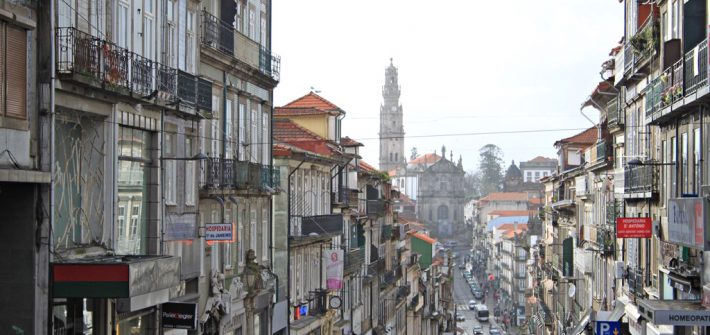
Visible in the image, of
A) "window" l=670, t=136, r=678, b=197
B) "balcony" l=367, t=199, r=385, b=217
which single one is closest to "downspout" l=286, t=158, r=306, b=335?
"window" l=670, t=136, r=678, b=197

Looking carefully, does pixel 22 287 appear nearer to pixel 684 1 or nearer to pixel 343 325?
pixel 684 1

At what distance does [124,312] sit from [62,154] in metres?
3.22

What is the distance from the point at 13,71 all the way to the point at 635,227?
1639 centimetres

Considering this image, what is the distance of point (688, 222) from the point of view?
1970cm

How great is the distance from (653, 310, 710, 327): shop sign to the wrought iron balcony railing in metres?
9.63

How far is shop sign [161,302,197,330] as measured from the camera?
2170cm

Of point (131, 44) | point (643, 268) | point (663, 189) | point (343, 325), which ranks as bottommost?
point (343, 325)

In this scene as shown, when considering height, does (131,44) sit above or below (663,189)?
above

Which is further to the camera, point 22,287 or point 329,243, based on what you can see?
point 329,243

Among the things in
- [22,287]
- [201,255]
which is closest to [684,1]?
[201,255]

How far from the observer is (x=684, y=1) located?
2364 cm

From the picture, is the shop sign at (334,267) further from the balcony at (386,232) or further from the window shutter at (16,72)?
the window shutter at (16,72)

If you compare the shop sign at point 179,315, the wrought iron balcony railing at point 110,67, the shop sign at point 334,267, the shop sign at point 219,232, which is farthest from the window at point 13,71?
the shop sign at point 334,267

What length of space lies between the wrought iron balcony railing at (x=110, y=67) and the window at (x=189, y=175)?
85.7 inches
